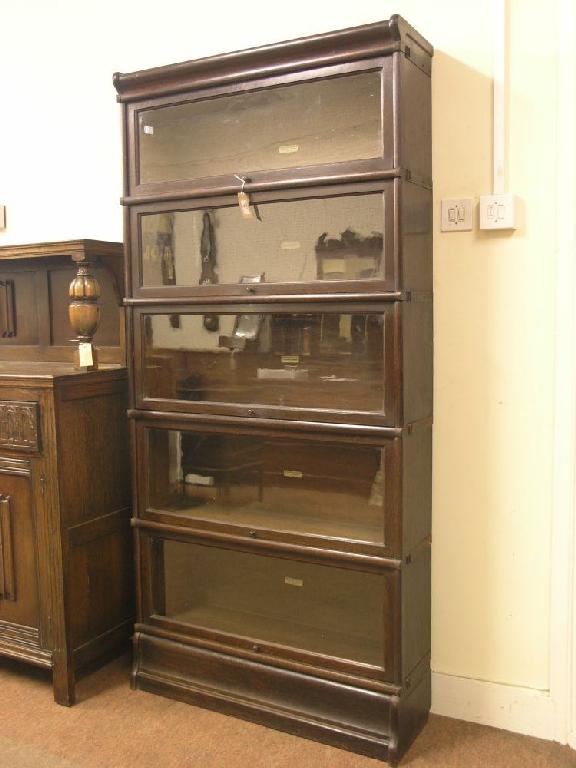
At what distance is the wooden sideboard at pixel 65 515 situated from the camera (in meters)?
2.20

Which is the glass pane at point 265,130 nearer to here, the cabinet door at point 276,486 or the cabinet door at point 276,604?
the cabinet door at point 276,486

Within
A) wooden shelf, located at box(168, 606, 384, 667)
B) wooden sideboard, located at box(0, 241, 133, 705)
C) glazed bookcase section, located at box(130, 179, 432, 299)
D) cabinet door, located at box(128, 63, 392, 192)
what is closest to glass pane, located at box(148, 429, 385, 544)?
wooden sideboard, located at box(0, 241, 133, 705)

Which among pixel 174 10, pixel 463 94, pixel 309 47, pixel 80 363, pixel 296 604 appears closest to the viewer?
pixel 309 47

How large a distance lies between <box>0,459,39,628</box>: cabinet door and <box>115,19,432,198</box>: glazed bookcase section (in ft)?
3.08

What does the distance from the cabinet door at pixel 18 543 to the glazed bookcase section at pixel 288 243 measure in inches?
27.0

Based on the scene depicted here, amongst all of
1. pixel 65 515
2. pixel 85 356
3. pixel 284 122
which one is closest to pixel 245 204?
pixel 284 122

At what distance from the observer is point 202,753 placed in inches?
77.5

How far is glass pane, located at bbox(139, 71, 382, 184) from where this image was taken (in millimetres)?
1903

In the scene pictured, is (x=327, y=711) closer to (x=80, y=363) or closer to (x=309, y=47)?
(x=80, y=363)

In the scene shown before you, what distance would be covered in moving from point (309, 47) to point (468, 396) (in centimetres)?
102

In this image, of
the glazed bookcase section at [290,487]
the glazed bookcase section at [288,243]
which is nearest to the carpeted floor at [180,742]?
the glazed bookcase section at [290,487]

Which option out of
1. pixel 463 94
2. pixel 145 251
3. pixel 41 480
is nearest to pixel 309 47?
pixel 463 94

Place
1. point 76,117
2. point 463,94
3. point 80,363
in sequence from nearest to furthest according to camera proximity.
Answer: point 463,94 < point 80,363 < point 76,117

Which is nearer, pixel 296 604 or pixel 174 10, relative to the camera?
pixel 296 604
